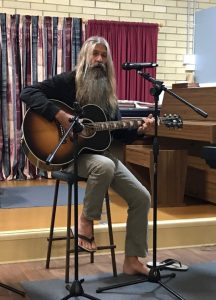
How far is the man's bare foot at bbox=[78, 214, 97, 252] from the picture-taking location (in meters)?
2.79

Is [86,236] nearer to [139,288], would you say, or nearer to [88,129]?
[139,288]

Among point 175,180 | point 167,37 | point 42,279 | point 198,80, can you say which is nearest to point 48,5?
point 167,37

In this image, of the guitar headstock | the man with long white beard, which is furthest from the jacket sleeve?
the guitar headstock

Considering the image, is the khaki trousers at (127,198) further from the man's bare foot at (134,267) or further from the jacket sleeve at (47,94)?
the jacket sleeve at (47,94)

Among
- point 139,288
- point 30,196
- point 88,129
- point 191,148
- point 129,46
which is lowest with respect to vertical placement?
point 139,288

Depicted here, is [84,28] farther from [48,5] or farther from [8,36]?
[8,36]

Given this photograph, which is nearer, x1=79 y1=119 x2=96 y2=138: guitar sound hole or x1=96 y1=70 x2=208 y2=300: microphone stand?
x1=96 y1=70 x2=208 y2=300: microphone stand

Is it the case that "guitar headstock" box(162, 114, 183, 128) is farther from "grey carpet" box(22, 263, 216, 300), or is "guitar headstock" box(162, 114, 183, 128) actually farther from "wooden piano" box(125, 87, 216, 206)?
"wooden piano" box(125, 87, 216, 206)

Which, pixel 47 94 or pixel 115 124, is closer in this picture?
pixel 115 124

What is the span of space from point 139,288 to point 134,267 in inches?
8.1

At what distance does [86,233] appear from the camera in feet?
9.24

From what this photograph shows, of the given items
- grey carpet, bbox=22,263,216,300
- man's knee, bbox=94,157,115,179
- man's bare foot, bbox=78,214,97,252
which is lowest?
grey carpet, bbox=22,263,216,300

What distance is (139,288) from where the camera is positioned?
8.73 ft

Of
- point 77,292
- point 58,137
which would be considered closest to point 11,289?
point 77,292
